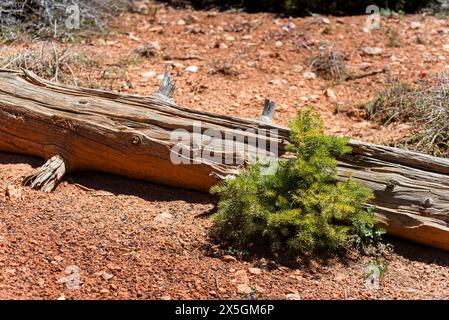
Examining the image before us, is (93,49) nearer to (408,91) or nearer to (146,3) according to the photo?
(146,3)

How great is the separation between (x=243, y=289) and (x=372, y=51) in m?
3.45

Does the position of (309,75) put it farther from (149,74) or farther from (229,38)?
(149,74)

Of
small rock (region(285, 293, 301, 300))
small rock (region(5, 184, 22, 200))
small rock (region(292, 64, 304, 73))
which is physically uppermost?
small rock (region(292, 64, 304, 73))

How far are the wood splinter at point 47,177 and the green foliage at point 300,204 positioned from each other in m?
1.23

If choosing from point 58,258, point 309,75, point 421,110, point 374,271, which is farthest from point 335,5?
point 58,258

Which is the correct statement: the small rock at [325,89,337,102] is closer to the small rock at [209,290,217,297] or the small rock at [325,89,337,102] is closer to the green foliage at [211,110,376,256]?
the green foliage at [211,110,376,256]

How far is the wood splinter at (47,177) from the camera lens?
4.78 m

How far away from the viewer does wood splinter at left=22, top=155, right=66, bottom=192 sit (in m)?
4.78

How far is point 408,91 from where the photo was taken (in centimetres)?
563

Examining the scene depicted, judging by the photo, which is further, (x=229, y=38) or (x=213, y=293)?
(x=229, y=38)

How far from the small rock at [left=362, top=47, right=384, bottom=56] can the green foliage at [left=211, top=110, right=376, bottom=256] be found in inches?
100

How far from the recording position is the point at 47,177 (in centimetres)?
480

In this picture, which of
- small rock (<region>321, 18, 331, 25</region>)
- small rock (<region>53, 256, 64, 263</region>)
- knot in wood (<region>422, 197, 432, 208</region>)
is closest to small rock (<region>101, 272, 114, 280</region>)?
small rock (<region>53, 256, 64, 263</region>)

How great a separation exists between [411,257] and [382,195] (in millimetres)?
387
